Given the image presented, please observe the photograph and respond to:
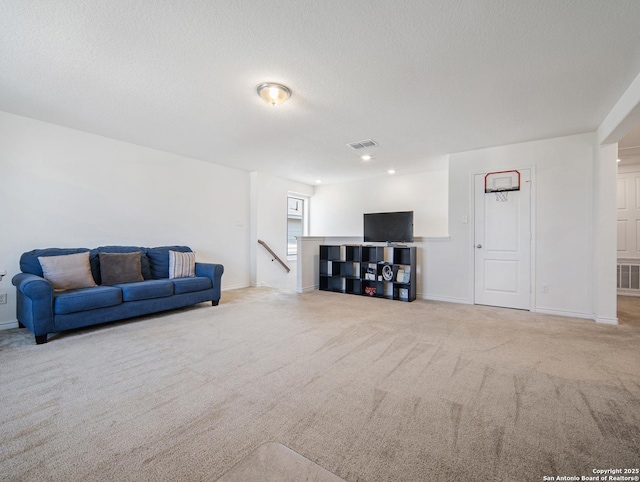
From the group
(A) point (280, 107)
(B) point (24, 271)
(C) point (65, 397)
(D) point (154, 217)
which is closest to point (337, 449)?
(C) point (65, 397)

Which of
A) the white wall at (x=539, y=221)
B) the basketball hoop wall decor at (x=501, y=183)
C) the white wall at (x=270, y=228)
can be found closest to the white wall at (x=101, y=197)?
the white wall at (x=270, y=228)

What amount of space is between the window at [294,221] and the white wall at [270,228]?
0.89ft

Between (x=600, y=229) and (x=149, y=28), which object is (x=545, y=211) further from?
(x=149, y=28)

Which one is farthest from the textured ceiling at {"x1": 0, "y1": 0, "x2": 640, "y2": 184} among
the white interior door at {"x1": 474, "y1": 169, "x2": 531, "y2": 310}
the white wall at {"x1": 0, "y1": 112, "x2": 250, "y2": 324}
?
the white interior door at {"x1": 474, "y1": 169, "x2": 531, "y2": 310}

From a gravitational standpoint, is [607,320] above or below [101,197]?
below

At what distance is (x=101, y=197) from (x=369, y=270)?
432 cm

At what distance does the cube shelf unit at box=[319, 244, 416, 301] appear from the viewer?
194 inches

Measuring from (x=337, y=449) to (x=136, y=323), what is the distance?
3.07m

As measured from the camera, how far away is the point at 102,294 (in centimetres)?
317

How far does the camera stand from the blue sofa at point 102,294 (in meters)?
2.78

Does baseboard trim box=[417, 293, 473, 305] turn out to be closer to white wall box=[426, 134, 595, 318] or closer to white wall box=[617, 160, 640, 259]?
white wall box=[426, 134, 595, 318]

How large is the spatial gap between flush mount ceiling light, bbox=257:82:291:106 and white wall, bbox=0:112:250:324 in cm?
276

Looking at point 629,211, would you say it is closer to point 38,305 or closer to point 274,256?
point 274,256

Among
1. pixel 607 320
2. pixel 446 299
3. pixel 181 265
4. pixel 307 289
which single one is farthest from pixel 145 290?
pixel 607 320
